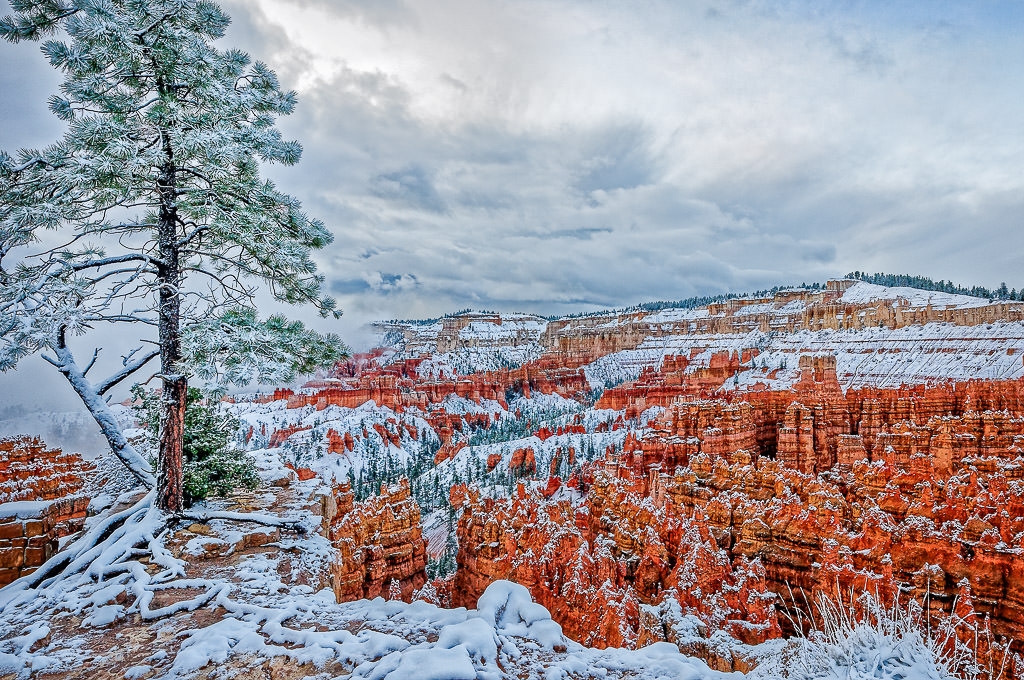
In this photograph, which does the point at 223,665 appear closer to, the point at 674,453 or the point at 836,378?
the point at 674,453

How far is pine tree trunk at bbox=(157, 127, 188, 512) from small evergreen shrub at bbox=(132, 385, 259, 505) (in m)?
1.04

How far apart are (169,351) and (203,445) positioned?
7.79 feet

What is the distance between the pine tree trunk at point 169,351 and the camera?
5898mm

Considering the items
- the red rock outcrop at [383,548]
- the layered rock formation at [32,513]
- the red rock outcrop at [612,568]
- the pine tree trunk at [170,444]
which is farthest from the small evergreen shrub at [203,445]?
the red rock outcrop at [612,568]

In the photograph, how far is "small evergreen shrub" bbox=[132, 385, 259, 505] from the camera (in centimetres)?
720

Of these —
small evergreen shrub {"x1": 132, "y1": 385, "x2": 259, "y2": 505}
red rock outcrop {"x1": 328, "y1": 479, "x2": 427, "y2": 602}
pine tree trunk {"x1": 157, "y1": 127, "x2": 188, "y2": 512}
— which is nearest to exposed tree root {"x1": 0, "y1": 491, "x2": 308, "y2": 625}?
pine tree trunk {"x1": 157, "y1": 127, "x2": 188, "y2": 512}

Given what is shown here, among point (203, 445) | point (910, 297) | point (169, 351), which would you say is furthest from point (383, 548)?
point (910, 297)

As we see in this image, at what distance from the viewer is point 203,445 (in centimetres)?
750

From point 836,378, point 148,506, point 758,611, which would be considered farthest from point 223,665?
point 836,378

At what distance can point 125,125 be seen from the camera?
17.7 ft

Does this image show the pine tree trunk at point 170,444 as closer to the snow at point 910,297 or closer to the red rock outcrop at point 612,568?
the red rock outcrop at point 612,568

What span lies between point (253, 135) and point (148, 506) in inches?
210

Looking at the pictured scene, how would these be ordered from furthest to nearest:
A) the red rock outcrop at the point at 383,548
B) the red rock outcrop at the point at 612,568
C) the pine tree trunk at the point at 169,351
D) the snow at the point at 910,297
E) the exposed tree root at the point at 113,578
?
the snow at the point at 910,297, the red rock outcrop at the point at 383,548, the red rock outcrop at the point at 612,568, the pine tree trunk at the point at 169,351, the exposed tree root at the point at 113,578

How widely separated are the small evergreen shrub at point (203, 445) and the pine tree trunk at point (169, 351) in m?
1.04
